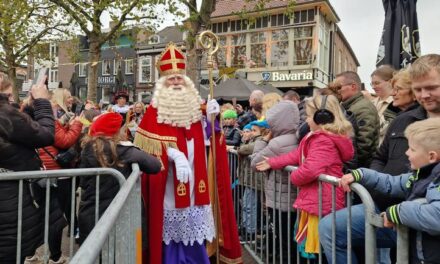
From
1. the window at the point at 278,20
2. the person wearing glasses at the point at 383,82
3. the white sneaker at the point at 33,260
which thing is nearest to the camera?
the person wearing glasses at the point at 383,82

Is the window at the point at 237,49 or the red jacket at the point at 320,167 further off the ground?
the window at the point at 237,49

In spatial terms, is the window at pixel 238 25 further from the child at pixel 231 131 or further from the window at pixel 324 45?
the child at pixel 231 131

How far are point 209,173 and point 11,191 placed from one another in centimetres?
179

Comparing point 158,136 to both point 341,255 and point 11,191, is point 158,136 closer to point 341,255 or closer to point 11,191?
point 11,191

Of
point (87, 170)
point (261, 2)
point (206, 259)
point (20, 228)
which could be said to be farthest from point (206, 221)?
point (261, 2)

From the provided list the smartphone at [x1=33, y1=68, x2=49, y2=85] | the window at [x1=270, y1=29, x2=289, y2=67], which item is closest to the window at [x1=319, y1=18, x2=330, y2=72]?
the window at [x1=270, y1=29, x2=289, y2=67]

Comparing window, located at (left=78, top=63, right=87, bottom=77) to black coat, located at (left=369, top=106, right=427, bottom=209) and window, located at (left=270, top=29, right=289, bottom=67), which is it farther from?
black coat, located at (left=369, top=106, right=427, bottom=209)

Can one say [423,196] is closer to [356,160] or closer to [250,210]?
[356,160]

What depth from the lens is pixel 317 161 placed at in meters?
3.04

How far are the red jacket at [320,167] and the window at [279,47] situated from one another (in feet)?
76.6

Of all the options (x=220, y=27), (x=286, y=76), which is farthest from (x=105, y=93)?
(x=286, y=76)

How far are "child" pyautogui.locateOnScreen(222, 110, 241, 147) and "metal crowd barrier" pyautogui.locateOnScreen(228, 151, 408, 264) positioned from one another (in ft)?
5.12

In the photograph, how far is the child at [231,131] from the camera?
6746mm

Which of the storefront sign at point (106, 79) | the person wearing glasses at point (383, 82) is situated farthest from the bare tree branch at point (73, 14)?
the storefront sign at point (106, 79)
